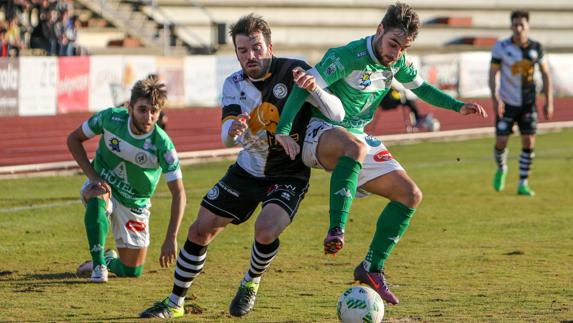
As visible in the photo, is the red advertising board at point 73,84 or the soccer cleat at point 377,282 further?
the red advertising board at point 73,84

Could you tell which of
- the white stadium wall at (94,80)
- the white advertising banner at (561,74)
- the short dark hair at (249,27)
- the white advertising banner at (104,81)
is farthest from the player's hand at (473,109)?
the white advertising banner at (561,74)

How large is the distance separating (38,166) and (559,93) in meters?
26.6

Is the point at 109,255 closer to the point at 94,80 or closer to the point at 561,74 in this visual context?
the point at 94,80

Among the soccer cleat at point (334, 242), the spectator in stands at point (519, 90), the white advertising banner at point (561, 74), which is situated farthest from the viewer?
the white advertising banner at point (561, 74)

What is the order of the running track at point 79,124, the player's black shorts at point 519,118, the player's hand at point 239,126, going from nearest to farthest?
the player's hand at point 239,126 < the player's black shorts at point 519,118 < the running track at point 79,124

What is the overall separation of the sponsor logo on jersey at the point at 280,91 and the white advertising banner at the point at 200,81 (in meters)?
21.6

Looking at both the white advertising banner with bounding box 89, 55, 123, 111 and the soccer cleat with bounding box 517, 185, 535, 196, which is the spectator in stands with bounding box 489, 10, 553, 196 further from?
the white advertising banner with bounding box 89, 55, 123, 111

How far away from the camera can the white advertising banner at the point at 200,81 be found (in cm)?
2853

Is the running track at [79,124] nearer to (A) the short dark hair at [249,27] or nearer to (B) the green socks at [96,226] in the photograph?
(B) the green socks at [96,226]

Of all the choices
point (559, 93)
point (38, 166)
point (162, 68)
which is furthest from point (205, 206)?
point (559, 93)

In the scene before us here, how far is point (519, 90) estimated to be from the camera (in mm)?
14375

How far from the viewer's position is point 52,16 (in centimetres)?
2728

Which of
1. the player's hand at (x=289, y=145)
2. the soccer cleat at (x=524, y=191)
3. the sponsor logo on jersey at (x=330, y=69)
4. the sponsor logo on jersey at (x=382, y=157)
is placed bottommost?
the soccer cleat at (x=524, y=191)

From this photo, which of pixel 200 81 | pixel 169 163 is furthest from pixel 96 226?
pixel 200 81
